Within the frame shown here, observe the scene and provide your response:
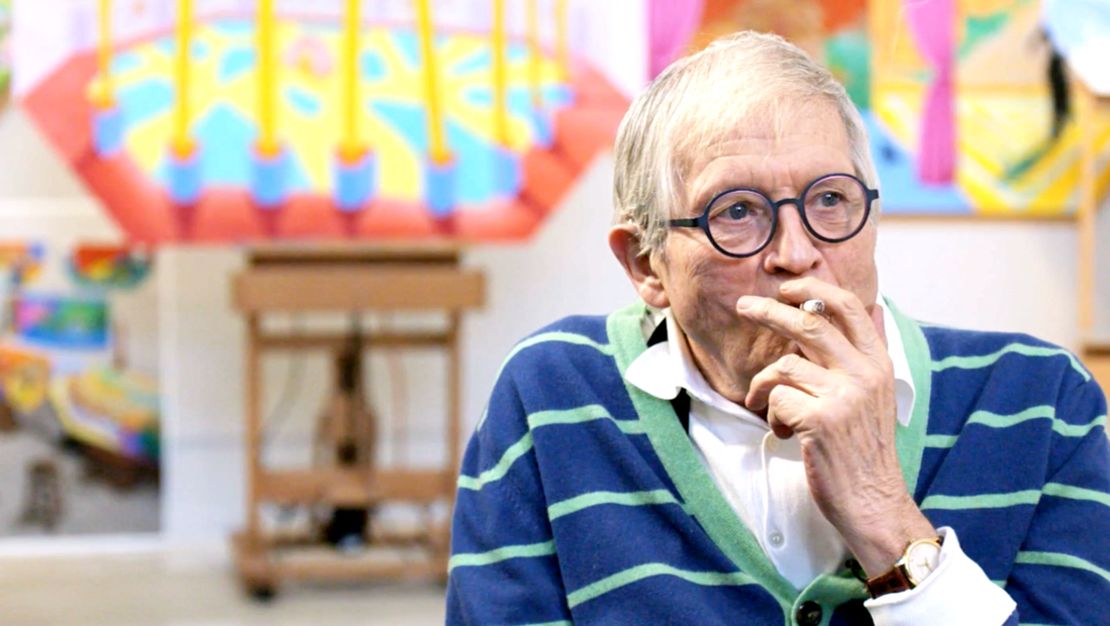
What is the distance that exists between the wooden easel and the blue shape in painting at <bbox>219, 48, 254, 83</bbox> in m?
0.42

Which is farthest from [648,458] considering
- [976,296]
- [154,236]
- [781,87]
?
[154,236]

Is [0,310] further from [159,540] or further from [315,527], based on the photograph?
[315,527]

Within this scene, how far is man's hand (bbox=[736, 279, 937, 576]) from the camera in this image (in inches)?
37.9

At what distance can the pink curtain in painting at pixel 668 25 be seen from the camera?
2535 mm

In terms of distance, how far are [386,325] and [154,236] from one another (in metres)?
0.97

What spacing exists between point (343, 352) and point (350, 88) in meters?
0.72

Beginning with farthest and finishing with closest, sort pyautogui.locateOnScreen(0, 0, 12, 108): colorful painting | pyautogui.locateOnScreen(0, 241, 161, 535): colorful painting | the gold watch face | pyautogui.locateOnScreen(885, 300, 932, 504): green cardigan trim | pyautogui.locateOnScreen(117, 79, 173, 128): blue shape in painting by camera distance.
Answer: pyautogui.locateOnScreen(0, 241, 161, 535): colorful painting
pyautogui.locateOnScreen(0, 0, 12, 108): colorful painting
pyautogui.locateOnScreen(117, 79, 173, 128): blue shape in painting
pyautogui.locateOnScreen(885, 300, 932, 504): green cardigan trim
the gold watch face

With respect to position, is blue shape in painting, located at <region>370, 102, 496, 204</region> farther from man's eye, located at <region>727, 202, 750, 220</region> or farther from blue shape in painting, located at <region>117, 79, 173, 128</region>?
man's eye, located at <region>727, 202, 750, 220</region>

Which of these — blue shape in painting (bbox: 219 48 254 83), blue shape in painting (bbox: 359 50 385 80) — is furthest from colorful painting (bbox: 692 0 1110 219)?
blue shape in painting (bbox: 219 48 254 83)

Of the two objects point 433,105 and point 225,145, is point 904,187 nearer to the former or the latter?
point 433,105

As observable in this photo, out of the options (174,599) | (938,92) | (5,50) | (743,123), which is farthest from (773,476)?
(5,50)

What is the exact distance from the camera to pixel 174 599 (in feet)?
9.81

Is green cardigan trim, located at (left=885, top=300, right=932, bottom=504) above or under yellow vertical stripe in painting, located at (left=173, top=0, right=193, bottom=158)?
under

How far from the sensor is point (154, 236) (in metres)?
2.63
